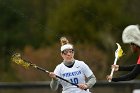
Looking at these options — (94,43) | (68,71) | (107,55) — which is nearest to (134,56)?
(107,55)

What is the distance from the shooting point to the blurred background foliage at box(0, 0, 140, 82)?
1043 inches

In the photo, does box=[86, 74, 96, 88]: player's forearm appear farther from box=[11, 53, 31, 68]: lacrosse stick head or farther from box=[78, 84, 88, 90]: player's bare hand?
box=[11, 53, 31, 68]: lacrosse stick head

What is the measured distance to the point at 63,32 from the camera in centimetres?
→ 3064

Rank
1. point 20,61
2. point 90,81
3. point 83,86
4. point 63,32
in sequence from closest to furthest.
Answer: point 83,86, point 20,61, point 90,81, point 63,32

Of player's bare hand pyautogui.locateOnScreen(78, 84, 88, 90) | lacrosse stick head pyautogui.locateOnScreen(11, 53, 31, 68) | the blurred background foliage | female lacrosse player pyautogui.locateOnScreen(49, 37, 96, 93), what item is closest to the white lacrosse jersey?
female lacrosse player pyautogui.locateOnScreen(49, 37, 96, 93)

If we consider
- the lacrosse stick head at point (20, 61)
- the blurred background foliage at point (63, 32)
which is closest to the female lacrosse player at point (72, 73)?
the lacrosse stick head at point (20, 61)

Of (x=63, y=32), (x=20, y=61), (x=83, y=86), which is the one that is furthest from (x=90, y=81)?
(x=63, y=32)

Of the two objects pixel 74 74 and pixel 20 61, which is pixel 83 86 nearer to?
pixel 74 74

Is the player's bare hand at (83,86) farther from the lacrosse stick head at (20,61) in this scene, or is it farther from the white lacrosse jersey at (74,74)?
the lacrosse stick head at (20,61)

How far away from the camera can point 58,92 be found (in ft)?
58.1

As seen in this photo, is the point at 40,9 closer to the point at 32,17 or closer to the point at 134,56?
the point at 32,17

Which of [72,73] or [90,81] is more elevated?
[72,73]

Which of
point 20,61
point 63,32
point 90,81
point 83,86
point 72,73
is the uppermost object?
point 63,32

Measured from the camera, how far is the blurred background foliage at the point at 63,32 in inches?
1043
